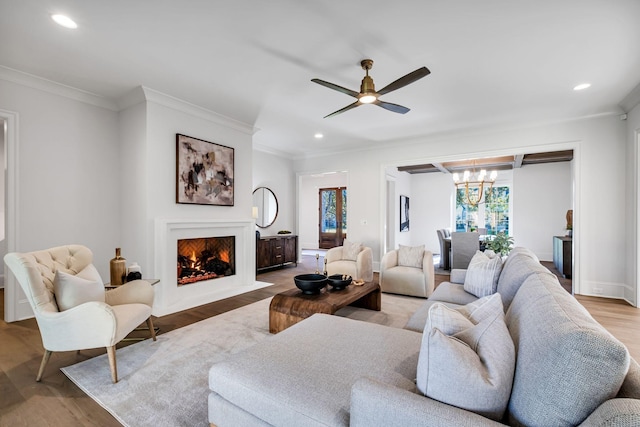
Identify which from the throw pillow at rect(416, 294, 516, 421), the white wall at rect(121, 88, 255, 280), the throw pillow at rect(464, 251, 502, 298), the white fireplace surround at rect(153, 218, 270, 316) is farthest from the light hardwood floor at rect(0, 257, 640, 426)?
the throw pillow at rect(416, 294, 516, 421)

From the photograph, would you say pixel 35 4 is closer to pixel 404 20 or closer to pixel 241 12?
pixel 241 12

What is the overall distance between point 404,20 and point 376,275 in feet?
15.1

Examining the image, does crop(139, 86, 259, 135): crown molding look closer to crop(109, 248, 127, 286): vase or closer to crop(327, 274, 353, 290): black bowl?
crop(109, 248, 127, 286): vase

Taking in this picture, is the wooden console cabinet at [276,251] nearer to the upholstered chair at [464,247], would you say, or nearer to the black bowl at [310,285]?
the black bowl at [310,285]

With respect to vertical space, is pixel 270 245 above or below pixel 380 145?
below

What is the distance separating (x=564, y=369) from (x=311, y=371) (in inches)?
38.2

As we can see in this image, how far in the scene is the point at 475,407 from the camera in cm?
96

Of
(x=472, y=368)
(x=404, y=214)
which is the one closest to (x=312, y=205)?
(x=404, y=214)

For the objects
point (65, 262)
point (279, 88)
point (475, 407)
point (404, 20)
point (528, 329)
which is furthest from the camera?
point (279, 88)

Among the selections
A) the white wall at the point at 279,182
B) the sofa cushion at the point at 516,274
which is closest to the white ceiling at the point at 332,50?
the sofa cushion at the point at 516,274

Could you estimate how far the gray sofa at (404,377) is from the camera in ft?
2.61

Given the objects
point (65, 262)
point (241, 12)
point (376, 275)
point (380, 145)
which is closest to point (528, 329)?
point (241, 12)

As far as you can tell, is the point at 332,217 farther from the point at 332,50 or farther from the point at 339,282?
the point at 332,50

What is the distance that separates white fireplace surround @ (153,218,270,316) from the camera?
372 centimetres
